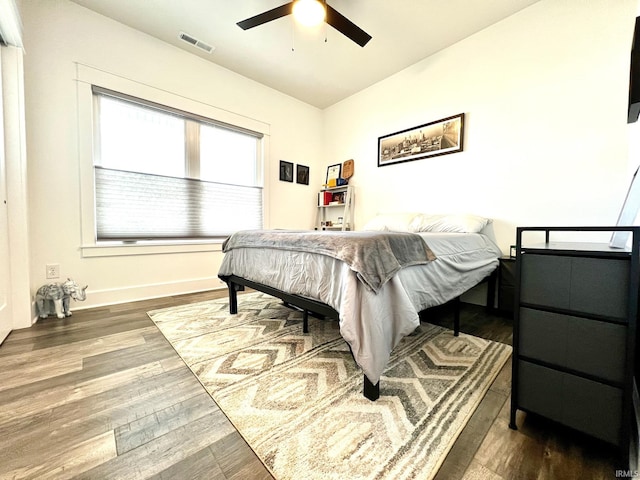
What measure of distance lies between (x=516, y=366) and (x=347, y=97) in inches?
161

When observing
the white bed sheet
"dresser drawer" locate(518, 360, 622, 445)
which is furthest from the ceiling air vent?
"dresser drawer" locate(518, 360, 622, 445)

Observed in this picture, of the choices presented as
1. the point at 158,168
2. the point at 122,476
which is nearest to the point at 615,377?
the point at 122,476

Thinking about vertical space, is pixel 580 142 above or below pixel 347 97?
below

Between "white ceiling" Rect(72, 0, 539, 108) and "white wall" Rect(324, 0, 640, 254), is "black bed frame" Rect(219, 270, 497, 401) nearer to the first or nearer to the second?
"white wall" Rect(324, 0, 640, 254)

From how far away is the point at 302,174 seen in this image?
417cm

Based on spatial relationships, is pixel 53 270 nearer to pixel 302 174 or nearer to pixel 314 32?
pixel 302 174

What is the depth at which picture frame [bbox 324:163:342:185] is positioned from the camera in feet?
13.5

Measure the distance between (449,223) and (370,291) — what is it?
1841 millimetres

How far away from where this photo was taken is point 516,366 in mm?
985

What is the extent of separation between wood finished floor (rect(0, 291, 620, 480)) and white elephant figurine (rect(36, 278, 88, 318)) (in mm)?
693

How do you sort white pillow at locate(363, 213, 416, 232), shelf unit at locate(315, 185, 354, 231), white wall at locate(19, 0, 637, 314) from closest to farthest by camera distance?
white wall at locate(19, 0, 637, 314) < white pillow at locate(363, 213, 416, 232) < shelf unit at locate(315, 185, 354, 231)

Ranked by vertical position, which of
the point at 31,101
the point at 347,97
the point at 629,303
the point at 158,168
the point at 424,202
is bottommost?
the point at 629,303

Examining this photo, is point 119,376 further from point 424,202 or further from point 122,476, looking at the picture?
point 424,202

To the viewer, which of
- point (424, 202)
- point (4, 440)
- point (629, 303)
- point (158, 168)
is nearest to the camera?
point (629, 303)
